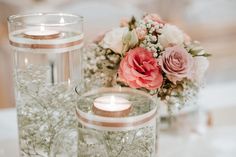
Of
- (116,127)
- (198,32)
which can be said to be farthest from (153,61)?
(198,32)

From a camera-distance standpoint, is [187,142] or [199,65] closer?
[199,65]

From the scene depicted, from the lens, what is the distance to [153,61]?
73cm

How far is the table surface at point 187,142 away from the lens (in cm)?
97

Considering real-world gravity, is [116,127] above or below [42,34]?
below

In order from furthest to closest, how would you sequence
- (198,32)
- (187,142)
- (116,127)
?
1. (198,32)
2. (187,142)
3. (116,127)

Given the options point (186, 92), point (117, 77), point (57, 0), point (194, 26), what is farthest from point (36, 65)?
point (194, 26)

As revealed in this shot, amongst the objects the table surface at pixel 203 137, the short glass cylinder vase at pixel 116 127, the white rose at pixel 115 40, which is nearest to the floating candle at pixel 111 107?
the short glass cylinder vase at pixel 116 127

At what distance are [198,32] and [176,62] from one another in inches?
75.9

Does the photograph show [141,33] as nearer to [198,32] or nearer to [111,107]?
[111,107]

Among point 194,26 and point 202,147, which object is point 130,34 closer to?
point 202,147

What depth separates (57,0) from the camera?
2.22m

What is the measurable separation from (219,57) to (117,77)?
197cm

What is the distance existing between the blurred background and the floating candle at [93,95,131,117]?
332 mm

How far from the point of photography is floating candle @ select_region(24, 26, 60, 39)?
2.50 feet
